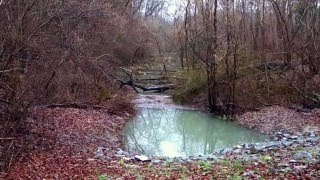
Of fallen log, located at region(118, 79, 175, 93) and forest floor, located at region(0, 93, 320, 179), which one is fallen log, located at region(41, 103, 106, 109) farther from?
fallen log, located at region(118, 79, 175, 93)

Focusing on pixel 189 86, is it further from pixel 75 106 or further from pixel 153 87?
pixel 75 106

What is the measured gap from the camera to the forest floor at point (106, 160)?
8.60 meters

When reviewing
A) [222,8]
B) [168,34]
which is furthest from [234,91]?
[168,34]

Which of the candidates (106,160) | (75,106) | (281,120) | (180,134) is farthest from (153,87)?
(106,160)

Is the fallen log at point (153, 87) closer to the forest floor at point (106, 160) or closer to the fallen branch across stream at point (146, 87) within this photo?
the fallen branch across stream at point (146, 87)

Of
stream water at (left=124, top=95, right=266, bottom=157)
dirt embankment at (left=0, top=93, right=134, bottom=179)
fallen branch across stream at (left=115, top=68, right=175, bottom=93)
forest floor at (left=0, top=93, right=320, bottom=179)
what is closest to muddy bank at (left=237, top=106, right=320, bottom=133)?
forest floor at (left=0, top=93, right=320, bottom=179)

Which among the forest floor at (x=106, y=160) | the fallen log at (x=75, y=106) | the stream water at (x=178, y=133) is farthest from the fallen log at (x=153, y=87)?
the forest floor at (x=106, y=160)

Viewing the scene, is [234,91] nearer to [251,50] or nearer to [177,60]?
[251,50]

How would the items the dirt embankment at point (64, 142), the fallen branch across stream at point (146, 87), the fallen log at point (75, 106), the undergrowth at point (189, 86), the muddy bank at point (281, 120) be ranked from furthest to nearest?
the fallen branch across stream at point (146, 87)
the undergrowth at point (189, 86)
the fallen log at point (75, 106)
the muddy bank at point (281, 120)
the dirt embankment at point (64, 142)

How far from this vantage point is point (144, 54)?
3641 centimetres

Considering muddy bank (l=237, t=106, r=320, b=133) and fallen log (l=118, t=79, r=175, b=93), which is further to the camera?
fallen log (l=118, t=79, r=175, b=93)

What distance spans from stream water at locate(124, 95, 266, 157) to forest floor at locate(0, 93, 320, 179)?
1.05 metres

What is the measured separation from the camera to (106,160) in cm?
1079

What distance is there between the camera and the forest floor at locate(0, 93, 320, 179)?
28.2ft
